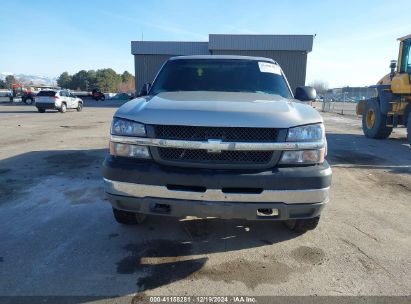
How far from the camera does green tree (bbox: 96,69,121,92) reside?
8344 cm

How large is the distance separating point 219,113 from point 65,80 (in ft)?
321

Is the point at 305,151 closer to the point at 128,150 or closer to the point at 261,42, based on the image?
the point at 128,150

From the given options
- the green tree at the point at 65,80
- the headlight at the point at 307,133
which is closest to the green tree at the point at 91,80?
the green tree at the point at 65,80

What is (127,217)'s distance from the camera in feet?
12.2

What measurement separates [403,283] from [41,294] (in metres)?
2.90

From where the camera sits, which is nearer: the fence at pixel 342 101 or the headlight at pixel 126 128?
the headlight at pixel 126 128

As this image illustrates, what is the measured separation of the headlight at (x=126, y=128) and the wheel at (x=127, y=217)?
0.93 m

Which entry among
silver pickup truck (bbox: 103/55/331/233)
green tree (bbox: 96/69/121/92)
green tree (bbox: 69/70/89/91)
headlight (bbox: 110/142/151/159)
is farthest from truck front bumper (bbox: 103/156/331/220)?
green tree (bbox: 69/70/89/91)

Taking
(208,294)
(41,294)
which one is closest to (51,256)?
(41,294)

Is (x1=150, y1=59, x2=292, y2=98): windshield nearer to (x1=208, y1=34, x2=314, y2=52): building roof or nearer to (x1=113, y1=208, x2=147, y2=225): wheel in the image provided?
(x1=113, y1=208, x2=147, y2=225): wheel

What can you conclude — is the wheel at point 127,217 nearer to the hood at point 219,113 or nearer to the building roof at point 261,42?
the hood at point 219,113

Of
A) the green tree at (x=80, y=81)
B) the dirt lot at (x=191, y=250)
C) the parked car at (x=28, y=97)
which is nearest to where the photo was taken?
the dirt lot at (x=191, y=250)

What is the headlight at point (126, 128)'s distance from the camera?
9.87 feet

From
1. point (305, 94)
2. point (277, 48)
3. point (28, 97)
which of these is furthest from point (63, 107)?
point (277, 48)
